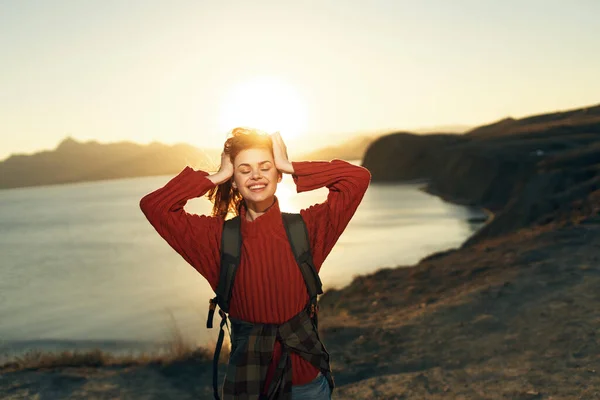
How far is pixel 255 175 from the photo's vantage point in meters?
3.00

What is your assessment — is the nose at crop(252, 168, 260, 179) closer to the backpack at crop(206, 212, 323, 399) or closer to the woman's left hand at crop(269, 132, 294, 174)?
the woman's left hand at crop(269, 132, 294, 174)

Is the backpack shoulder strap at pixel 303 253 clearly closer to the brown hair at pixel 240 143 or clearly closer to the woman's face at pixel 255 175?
the woman's face at pixel 255 175

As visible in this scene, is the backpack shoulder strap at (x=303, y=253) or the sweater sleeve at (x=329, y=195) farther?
the sweater sleeve at (x=329, y=195)

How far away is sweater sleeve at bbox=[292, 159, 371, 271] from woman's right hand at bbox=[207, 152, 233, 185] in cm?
36

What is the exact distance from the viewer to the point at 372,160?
10856 centimetres

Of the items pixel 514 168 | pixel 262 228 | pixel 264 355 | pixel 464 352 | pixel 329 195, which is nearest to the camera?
pixel 264 355

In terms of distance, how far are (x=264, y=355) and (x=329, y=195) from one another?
0.95 meters

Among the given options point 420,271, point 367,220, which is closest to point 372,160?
point 367,220

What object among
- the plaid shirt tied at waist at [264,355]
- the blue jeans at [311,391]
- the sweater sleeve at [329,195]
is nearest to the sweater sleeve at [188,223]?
the plaid shirt tied at waist at [264,355]

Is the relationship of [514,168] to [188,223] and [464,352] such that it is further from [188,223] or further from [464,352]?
[188,223]

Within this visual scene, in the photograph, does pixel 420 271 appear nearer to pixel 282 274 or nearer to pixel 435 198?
pixel 282 274

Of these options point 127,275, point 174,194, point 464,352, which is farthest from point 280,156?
point 127,275

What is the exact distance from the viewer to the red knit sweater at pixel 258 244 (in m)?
2.92

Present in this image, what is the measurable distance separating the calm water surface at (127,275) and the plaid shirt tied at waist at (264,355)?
12037 mm
